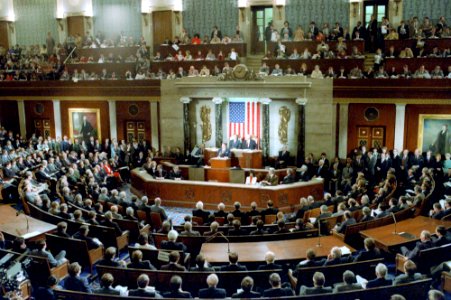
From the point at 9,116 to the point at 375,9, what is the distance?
58.7ft

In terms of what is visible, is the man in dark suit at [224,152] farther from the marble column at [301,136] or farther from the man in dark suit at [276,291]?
the man in dark suit at [276,291]

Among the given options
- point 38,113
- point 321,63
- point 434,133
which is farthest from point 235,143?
point 38,113

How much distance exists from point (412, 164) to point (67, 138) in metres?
14.1

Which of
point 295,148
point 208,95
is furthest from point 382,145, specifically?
point 208,95

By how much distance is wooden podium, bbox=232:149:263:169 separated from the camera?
17.2 m

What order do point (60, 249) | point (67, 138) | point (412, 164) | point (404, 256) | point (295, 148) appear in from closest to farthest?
point (404, 256), point (60, 249), point (412, 164), point (295, 148), point (67, 138)

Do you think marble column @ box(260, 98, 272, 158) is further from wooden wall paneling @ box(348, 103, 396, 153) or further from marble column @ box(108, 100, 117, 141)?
marble column @ box(108, 100, 117, 141)

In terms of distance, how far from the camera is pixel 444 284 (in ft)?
24.1

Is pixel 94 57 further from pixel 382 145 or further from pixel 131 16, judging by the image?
pixel 382 145

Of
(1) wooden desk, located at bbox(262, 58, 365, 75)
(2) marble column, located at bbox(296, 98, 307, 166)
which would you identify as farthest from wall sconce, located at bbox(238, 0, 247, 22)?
(2) marble column, located at bbox(296, 98, 307, 166)

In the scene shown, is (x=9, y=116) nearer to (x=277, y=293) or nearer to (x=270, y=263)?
(x=270, y=263)

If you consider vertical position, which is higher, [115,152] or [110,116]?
[110,116]

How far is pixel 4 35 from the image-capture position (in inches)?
1045

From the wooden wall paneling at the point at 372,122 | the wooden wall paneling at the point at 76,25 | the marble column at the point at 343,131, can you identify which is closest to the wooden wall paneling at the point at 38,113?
the wooden wall paneling at the point at 76,25
